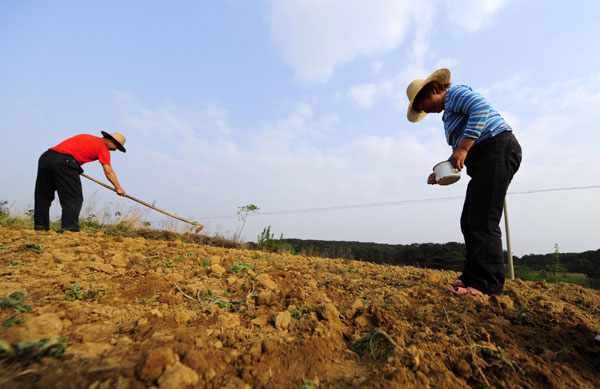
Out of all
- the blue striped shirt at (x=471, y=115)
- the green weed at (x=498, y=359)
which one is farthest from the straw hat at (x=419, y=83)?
the green weed at (x=498, y=359)

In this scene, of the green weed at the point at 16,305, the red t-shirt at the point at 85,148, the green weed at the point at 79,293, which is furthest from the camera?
the red t-shirt at the point at 85,148

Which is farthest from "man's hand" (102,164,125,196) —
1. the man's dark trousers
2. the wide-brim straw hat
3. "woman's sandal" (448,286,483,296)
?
"woman's sandal" (448,286,483,296)

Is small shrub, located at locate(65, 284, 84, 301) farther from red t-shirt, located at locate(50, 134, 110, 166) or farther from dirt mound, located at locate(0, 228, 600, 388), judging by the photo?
red t-shirt, located at locate(50, 134, 110, 166)

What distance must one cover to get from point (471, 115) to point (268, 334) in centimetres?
217

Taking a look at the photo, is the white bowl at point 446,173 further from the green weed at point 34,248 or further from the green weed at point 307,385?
the green weed at point 34,248

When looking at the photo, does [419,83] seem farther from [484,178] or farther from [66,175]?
[66,175]

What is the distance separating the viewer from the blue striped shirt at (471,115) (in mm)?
2215

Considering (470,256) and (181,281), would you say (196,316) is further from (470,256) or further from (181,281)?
(470,256)

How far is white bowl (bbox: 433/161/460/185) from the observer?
7.58ft

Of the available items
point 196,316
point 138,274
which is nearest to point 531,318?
point 196,316

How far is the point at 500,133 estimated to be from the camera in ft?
7.47

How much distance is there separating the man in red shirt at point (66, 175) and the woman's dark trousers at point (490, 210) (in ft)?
17.2

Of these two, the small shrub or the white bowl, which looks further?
the white bowl

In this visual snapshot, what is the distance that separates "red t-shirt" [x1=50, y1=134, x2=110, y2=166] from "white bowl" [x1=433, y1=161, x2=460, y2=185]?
4.94 m
